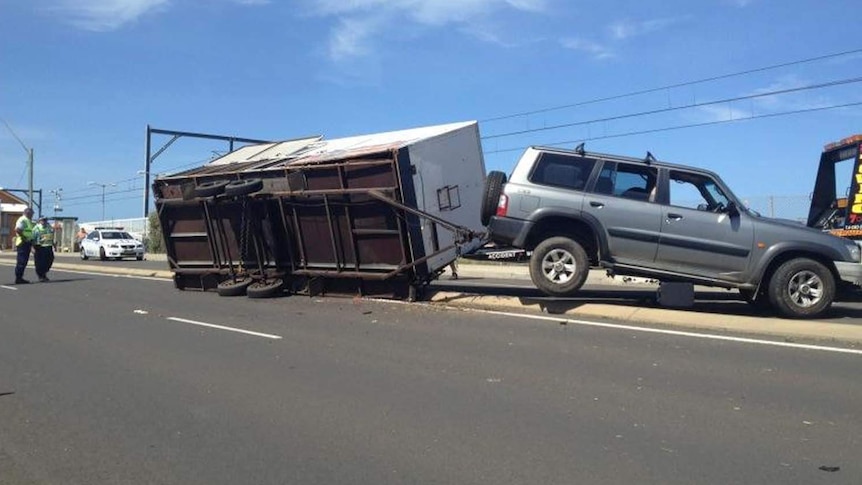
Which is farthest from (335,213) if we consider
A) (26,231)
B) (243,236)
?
(26,231)

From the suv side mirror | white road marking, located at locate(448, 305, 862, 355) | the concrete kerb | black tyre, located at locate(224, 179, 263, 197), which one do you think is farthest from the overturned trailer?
the suv side mirror

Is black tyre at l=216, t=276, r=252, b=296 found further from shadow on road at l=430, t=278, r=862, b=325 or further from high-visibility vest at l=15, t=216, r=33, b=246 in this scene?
high-visibility vest at l=15, t=216, r=33, b=246

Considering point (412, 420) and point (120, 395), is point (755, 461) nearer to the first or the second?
point (412, 420)

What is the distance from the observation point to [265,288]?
13633mm

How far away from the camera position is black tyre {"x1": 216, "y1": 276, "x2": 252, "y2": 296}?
14.0m

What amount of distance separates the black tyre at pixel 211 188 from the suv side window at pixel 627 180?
662 centimetres

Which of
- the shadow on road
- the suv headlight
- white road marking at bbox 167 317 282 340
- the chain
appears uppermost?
the chain

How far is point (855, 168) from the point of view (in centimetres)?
1355

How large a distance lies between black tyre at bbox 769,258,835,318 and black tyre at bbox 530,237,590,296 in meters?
2.48

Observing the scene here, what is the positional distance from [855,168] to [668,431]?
10.4m

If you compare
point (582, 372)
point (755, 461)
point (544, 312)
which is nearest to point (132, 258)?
point (544, 312)

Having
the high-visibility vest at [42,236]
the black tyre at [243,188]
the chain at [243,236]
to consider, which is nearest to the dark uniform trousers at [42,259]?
the high-visibility vest at [42,236]

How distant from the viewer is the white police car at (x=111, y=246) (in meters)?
37.2

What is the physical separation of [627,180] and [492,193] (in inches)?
74.7
